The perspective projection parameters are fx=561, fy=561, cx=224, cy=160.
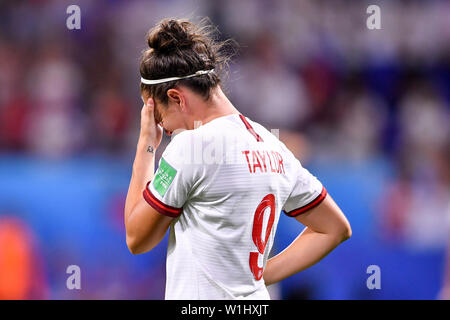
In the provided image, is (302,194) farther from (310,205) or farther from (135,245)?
(135,245)

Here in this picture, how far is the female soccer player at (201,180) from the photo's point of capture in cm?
149

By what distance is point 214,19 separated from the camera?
4.29 m

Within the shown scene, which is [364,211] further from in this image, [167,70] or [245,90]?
[167,70]

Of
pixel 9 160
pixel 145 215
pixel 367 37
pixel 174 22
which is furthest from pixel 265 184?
pixel 367 37

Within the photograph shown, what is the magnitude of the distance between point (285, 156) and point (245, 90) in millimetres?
2541

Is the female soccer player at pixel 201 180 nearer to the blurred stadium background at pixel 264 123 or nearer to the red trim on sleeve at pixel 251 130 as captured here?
the red trim on sleeve at pixel 251 130

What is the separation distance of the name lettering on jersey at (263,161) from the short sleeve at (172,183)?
0.17 m

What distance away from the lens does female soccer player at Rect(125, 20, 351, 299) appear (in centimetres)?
149

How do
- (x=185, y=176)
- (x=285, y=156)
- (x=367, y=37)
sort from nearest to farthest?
1. (x=185, y=176)
2. (x=285, y=156)
3. (x=367, y=37)

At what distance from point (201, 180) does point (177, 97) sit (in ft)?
0.89

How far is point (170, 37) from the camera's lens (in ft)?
5.16

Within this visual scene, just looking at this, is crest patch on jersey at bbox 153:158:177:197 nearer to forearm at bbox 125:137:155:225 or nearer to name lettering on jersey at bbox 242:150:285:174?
forearm at bbox 125:137:155:225

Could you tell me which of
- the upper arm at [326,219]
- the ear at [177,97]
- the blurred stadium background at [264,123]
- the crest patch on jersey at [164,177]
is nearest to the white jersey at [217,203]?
the crest patch on jersey at [164,177]

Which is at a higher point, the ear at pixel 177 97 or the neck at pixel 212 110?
the ear at pixel 177 97
